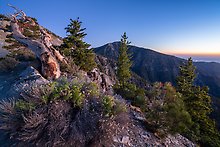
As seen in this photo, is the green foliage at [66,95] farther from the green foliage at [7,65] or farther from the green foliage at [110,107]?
the green foliage at [7,65]

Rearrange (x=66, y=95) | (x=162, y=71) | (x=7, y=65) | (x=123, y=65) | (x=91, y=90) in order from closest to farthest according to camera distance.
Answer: (x=66, y=95), (x=91, y=90), (x=7, y=65), (x=123, y=65), (x=162, y=71)

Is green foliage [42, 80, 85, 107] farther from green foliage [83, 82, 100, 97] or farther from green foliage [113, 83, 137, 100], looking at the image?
green foliage [113, 83, 137, 100]

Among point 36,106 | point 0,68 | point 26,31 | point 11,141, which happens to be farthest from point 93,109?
point 26,31

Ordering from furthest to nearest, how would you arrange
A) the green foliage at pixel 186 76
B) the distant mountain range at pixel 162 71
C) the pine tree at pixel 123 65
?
the distant mountain range at pixel 162 71 < the pine tree at pixel 123 65 < the green foliage at pixel 186 76

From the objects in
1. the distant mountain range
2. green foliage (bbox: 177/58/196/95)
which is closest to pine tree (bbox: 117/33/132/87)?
green foliage (bbox: 177/58/196/95)

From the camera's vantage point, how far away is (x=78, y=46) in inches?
776

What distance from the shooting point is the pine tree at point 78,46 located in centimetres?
1870

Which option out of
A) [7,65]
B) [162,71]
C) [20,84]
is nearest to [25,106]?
[20,84]

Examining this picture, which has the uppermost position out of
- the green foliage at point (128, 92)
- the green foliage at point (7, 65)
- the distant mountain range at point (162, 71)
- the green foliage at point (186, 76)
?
the green foliage at point (7, 65)

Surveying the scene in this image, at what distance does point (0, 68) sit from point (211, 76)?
197 meters

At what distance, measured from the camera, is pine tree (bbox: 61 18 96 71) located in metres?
18.7

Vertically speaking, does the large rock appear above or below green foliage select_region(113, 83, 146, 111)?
above

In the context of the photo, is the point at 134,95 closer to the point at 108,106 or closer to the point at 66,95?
the point at 108,106

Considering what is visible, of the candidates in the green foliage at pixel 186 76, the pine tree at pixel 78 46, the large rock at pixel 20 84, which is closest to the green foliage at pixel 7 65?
the large rock at pixel 20 84
